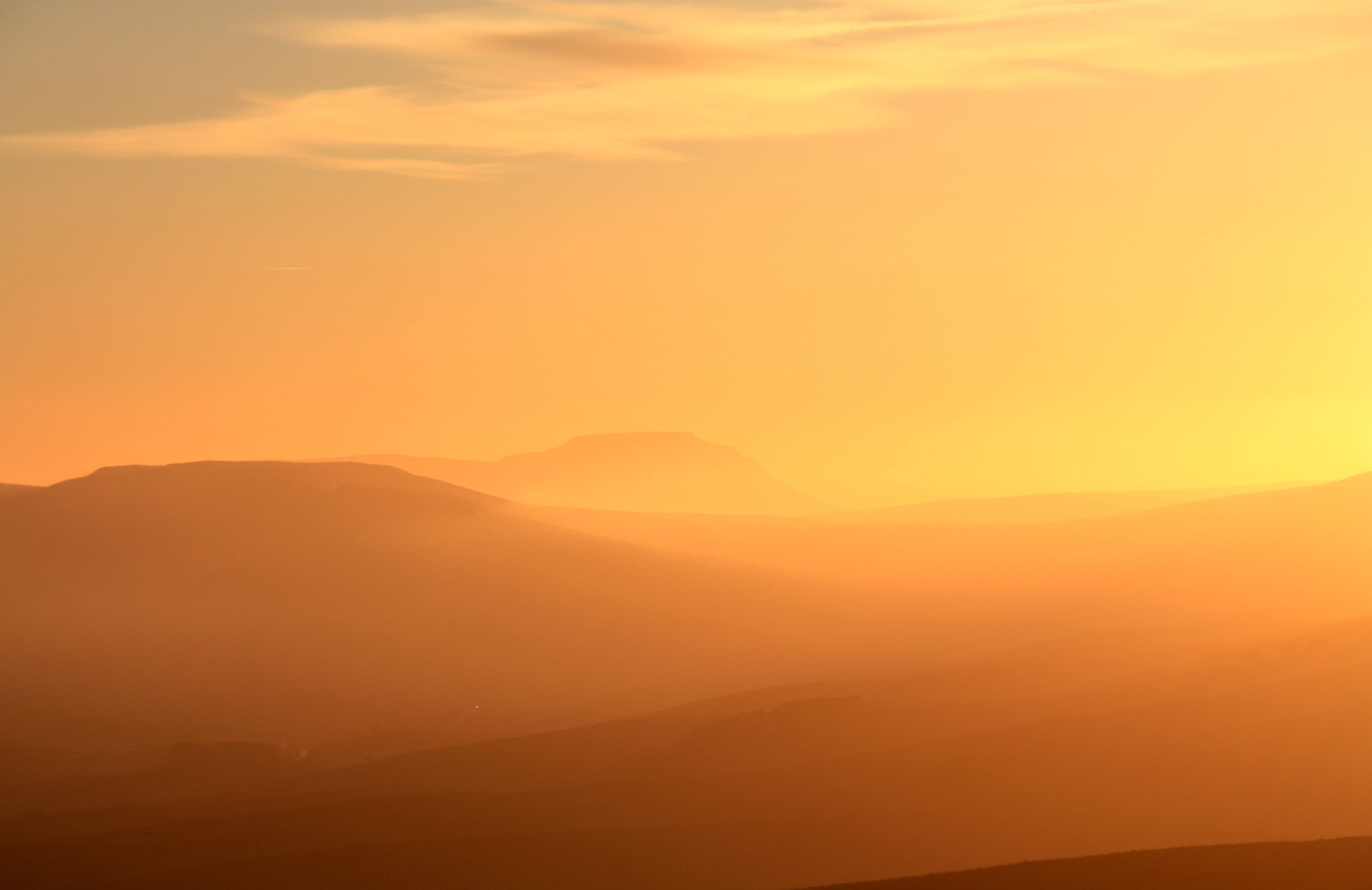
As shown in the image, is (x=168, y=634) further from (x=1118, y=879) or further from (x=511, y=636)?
(x=1118, y=879)

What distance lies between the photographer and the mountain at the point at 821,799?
6994cm

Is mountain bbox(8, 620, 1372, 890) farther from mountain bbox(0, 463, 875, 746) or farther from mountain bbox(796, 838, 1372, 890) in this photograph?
mountain bbox(0, 463, 875, 746)

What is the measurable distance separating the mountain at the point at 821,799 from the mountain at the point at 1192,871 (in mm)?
739

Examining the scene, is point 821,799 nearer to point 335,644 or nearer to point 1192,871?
point 1192,871

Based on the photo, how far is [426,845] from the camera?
78.9m

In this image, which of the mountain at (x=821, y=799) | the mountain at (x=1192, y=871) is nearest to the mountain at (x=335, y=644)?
the mountain at (x=821, y=799)

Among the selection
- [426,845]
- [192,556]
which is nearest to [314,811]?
[426,845]

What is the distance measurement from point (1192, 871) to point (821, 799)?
26592 mm

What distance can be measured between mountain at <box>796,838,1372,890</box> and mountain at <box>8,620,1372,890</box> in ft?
2.42

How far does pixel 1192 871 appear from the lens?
56844mm

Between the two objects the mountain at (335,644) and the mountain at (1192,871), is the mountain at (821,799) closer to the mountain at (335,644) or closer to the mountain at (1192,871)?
the mountain at (1192,871)

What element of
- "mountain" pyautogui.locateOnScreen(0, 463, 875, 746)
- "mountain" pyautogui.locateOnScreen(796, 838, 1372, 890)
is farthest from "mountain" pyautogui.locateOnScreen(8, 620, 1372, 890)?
"mountain" pyautogui.locateOnScreen(0, 463, 875, 746)

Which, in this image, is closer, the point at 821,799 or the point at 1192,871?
the point at 1192,871

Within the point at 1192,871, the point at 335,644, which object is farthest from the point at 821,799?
the point at 335,644
